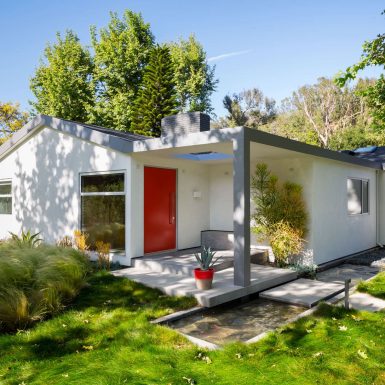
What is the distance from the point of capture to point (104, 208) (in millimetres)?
8820

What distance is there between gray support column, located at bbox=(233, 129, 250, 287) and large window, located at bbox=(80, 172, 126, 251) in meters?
3.11

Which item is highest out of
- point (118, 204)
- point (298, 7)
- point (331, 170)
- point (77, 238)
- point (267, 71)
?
point (267, 71)

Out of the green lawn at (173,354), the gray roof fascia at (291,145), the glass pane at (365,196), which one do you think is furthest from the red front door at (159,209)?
the glass pane at (365,196)

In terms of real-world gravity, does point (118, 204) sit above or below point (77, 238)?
above

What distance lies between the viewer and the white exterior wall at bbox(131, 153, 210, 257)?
27.5ft

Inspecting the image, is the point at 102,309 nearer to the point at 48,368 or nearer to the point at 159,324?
the point at 159,324

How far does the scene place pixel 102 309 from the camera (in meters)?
5.64

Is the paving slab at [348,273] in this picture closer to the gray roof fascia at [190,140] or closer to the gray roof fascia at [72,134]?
the gray roof fascia at [190,140]

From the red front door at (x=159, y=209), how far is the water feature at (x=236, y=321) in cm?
332

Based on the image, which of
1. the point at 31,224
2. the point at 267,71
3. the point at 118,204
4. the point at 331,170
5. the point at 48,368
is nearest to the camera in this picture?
the point at 48,368

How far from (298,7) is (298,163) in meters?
6.12

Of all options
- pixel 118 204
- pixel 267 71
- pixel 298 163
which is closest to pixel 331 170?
pixel 298 163

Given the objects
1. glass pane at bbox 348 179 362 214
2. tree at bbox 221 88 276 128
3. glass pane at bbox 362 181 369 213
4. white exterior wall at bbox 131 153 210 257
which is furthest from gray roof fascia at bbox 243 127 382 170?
tree at bbox 221 88 276 128

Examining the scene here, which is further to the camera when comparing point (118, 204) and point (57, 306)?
point (118, 204)
